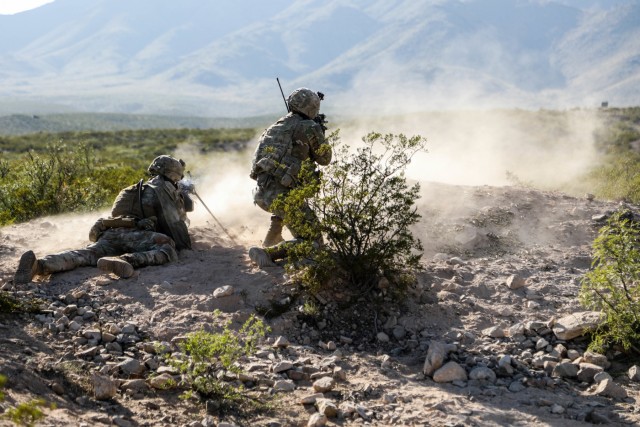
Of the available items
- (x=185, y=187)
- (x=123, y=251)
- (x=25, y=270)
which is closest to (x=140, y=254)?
(x=123, y=251)

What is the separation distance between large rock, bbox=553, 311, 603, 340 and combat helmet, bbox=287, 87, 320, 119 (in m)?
3.57

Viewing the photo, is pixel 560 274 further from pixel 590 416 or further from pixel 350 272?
pixel 590 416

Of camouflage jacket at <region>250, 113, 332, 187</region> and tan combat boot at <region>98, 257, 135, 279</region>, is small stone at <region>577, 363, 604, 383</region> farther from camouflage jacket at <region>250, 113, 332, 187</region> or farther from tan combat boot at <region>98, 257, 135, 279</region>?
tan combat boot at <region>98, 257, 135, 279</region>

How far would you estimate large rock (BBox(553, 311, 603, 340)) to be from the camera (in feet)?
18.8

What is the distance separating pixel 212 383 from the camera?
191 inches

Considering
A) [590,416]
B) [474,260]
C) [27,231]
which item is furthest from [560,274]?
[27,231]

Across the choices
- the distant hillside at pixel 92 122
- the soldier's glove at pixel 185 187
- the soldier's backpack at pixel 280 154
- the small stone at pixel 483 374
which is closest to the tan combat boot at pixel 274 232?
the soldier's backpack at pixel 280 154

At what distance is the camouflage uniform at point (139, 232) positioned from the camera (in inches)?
273

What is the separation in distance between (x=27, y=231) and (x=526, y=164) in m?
15.4

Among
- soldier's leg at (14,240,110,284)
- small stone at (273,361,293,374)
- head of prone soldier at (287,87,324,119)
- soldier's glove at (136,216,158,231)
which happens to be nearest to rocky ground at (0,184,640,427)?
small stone at (273,361,293,374)

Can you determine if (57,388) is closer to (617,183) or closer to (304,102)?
(304,102)

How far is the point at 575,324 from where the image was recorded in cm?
580

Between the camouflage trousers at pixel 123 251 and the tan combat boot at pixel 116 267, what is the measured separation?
175 mm

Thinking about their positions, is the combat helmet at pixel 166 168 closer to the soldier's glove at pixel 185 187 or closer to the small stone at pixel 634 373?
the soldier's glove at pixel 185 187
